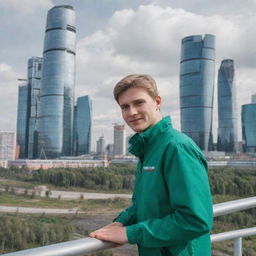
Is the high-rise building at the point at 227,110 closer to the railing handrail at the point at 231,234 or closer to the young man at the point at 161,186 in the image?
the railing handrail at the point at 231,234

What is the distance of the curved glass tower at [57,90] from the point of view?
214ft

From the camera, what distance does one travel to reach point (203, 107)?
61.8 m

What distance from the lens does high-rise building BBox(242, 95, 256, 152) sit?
71562 millimetres

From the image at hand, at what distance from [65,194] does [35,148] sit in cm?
4339

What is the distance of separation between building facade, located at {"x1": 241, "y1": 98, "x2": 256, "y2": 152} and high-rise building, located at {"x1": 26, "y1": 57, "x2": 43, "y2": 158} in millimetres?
54166

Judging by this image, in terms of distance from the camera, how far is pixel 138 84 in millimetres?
1146

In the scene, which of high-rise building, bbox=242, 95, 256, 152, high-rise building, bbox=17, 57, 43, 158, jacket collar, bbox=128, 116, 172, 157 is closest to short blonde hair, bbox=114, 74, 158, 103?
jacket collar, bbox=128, 116, 172, 157

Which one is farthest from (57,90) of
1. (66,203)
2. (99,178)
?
(66,203)

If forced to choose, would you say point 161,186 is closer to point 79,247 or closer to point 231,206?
point 79,247

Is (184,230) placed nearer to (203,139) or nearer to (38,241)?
(38,241)

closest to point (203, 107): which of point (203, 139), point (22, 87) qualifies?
point (203, 139)

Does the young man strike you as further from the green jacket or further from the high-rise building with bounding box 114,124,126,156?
the high-rise building with bounding box 114,124,126,156

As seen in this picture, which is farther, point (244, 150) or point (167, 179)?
point (244, 150)

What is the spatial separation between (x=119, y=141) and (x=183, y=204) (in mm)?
99555
